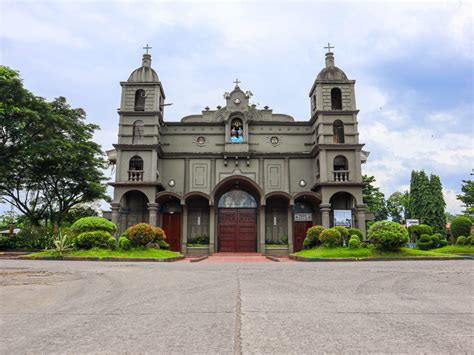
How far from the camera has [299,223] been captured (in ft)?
78.3

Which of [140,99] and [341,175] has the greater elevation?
[140,99]

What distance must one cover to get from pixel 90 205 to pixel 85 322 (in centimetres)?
3269

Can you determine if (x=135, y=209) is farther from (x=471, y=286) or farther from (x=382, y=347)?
(x=382, y=347)

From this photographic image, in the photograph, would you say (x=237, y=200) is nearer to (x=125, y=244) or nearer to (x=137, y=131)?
(x=137, y=131)

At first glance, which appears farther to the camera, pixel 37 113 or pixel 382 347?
pixel 37 113

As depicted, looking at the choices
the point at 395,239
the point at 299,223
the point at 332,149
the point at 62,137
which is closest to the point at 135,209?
the point at 62,137

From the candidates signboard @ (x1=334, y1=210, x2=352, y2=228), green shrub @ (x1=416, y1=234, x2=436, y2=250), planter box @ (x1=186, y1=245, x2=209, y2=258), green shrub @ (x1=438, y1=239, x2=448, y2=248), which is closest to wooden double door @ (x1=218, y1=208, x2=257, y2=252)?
planter box @ (x1=186, y1=245, x2=209, y2=258)

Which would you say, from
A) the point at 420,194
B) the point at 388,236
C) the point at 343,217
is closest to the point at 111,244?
the point at 388,236

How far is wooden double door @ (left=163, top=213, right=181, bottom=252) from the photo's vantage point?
23.6 m

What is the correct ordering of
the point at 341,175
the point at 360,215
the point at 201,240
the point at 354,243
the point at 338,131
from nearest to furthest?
1. the point at 354,243
2. the point at 360,215
3. the point at 341,175
4. the point at 201,240
5. the point at 338,131

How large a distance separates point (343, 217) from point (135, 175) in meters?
14.1

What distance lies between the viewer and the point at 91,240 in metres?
16.7

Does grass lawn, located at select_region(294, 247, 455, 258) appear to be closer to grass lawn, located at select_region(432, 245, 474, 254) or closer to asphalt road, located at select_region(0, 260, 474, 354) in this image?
grass lawn, located at select_region(432, 245, 474, 254)

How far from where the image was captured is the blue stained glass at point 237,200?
24047 mm
